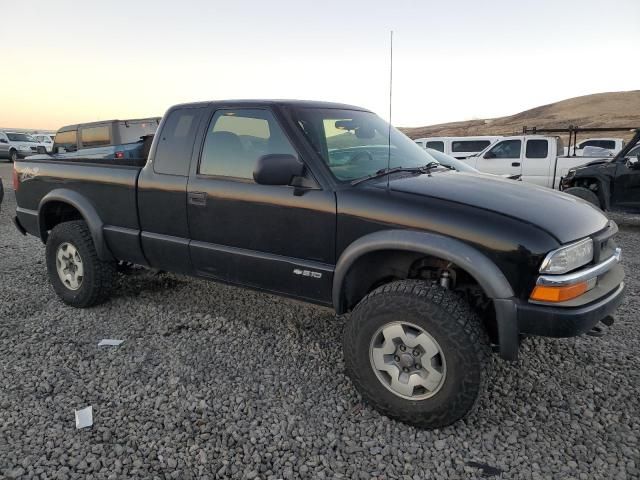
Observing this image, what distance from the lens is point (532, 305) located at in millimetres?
2486

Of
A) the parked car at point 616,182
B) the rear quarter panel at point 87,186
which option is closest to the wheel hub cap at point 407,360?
the rear quarter panel at point 87,186

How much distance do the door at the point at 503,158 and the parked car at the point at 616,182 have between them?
313cm

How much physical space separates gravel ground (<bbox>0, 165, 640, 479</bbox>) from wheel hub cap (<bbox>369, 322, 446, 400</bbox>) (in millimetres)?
240

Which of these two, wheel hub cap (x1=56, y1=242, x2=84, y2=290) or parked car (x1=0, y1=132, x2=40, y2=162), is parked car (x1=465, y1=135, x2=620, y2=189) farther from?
parked car (x1=0, y1=132, x2=40, y2=162)

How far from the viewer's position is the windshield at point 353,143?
324 centimetres

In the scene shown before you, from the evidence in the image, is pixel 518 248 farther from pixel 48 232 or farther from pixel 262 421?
pixel 48 232

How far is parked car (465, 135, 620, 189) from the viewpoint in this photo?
1194 centimetres

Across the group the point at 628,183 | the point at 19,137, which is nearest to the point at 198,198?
the point at 628,183

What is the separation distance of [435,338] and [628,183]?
8024mm

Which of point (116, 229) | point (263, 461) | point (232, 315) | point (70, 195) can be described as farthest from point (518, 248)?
point (70, 195)

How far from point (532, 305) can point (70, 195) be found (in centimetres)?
388

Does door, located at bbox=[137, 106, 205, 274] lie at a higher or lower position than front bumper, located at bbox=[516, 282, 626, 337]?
higher

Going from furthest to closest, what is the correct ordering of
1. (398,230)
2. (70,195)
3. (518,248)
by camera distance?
(70,195)
(398,230)
(518,248)

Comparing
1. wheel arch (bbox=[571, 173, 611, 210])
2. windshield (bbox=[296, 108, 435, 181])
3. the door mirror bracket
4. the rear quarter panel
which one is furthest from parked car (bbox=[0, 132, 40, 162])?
the door mirror bracket
